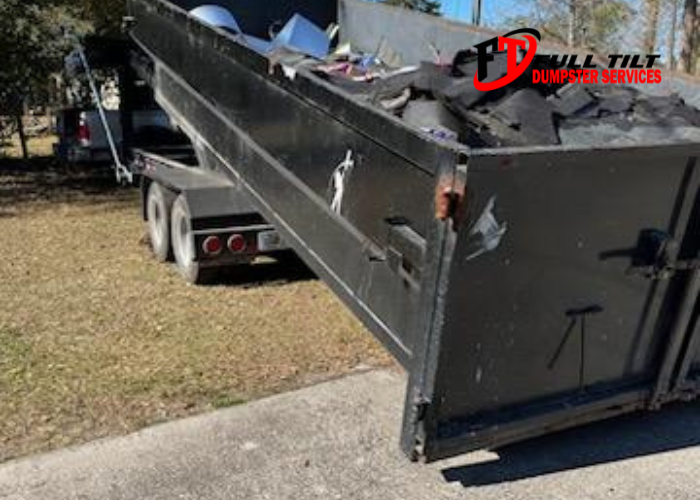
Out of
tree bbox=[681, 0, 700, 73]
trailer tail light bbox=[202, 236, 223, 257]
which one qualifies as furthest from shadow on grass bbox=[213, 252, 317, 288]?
tree bbox=[681, 0, 700, 73]

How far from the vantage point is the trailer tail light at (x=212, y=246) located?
5.92m

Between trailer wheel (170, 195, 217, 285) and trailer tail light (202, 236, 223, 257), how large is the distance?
8cm

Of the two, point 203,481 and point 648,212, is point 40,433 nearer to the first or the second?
point 203,481

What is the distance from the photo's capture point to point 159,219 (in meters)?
6.69

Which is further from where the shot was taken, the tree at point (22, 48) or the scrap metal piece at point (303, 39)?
the tree at point (22, 48)

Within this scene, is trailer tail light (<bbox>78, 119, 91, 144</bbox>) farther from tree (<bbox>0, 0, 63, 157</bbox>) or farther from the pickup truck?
tree (<bbox>0, 0, 63, 157</bbox>)

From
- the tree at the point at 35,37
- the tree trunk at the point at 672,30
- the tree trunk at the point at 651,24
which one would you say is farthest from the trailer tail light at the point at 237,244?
the tree trunk at the point at 672,30

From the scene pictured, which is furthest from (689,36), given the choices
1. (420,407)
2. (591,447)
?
(420,407)

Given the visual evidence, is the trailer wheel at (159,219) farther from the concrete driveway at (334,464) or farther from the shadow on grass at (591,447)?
the shadow on grass at (591,447)

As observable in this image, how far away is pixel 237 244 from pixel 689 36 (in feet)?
29.2

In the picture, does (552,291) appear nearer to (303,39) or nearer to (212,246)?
(212,246)

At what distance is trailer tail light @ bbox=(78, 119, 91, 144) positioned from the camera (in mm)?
9938

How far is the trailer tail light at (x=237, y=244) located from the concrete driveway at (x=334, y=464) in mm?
1842

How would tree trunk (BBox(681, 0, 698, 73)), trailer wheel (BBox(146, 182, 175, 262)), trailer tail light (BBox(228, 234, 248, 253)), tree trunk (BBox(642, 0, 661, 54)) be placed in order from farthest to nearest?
1. tree trunk (BBox(642, 0, 661, 54))
2. tree trunk (BBox(681, 0, 698, 73))
3. trailer wheel (BBox(146, 182, 175, 262))
4. trailer tail light (BBox(228, 234, 248, 253))
